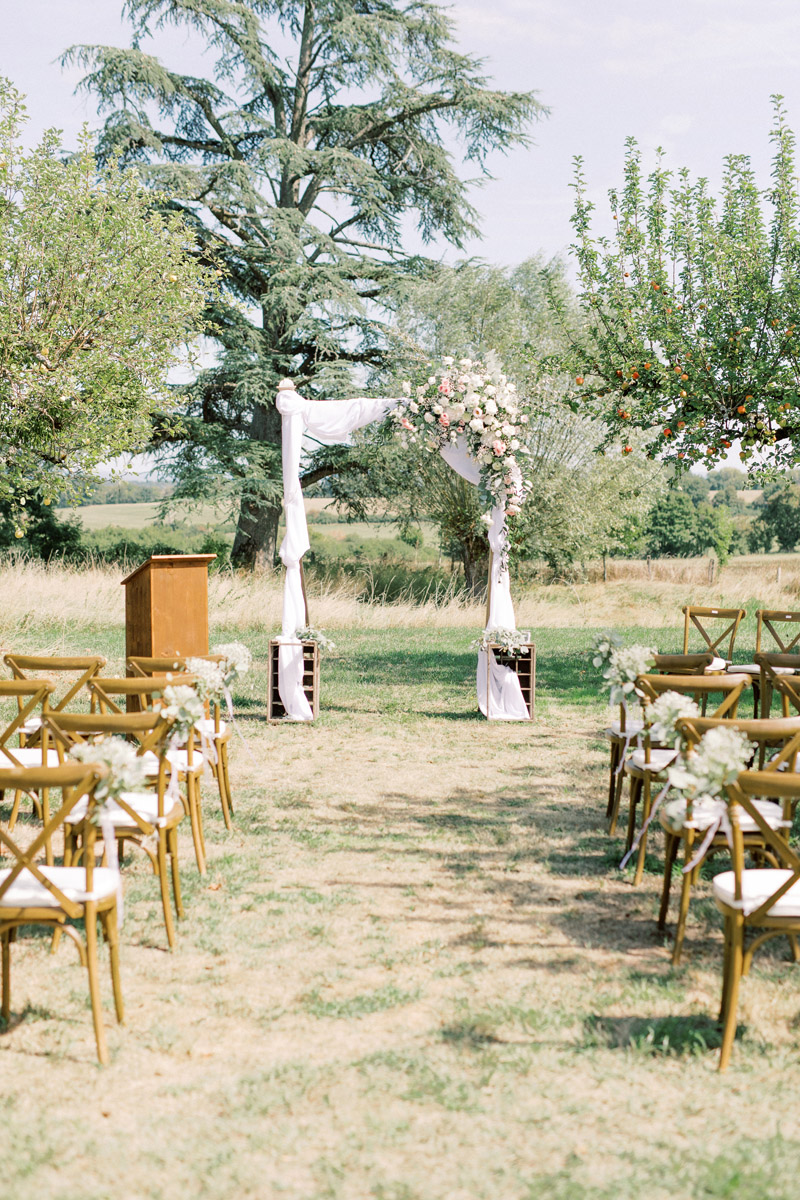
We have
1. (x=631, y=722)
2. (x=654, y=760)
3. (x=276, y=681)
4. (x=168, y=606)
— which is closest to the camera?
(x=654, y=760)

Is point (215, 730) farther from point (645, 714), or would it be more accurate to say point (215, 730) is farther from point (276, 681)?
point (276, 681)

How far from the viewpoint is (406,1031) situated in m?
3.56

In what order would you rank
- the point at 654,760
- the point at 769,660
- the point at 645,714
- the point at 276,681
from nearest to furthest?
the point at 645,714, the point at 654,760, the point at 769,660, the point at 276,681

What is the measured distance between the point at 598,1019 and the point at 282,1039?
1.19 m

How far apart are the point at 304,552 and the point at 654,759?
5.45m

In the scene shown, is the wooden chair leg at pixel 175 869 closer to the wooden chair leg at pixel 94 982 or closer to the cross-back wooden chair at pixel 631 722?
the wooden chair leg at pixel 94 982

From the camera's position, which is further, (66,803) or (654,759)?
(654,759)

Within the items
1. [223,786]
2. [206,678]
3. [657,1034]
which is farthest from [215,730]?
[657,1034]

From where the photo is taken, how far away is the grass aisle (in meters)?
2.73

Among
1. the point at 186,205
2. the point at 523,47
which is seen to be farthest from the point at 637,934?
the point at 186,205

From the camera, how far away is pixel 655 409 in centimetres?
1071

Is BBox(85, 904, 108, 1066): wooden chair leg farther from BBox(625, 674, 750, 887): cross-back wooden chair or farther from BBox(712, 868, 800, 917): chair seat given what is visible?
BBox(625, 674, 750, 887): cross-back wooden chair

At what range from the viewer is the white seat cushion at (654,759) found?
5.11 meters

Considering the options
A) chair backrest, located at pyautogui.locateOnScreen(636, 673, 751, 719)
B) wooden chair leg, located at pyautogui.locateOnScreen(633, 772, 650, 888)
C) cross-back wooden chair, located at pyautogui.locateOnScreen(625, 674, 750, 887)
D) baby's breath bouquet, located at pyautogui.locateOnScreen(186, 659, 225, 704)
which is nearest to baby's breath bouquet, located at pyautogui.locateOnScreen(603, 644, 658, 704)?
cross-back wooden chair, located at pyautogui.locateOnScreen(625, 674, 750, 887)
